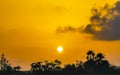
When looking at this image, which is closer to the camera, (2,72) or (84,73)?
(84,73)

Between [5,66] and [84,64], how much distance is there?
37.9 meters

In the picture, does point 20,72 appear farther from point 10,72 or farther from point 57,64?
point 57,64

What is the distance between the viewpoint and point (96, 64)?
466 feet

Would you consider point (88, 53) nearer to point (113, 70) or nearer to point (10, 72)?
point (113, 70)

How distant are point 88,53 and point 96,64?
16.2 feet

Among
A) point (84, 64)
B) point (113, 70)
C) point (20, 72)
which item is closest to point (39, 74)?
point (20, 72)

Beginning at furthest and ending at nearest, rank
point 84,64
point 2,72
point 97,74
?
point 2,72 → point 84,64 → point 97,74

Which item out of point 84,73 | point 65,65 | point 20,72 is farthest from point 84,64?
point 20,72

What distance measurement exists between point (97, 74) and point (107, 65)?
6709 millimetres

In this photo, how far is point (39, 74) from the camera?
510ft

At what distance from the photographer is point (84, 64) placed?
148 meters

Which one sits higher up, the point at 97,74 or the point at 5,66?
the point at 5,66

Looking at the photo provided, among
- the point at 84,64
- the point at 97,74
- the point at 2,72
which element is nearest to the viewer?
the point at 97,74

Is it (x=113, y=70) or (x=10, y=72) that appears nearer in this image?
(x=113, y=70)
